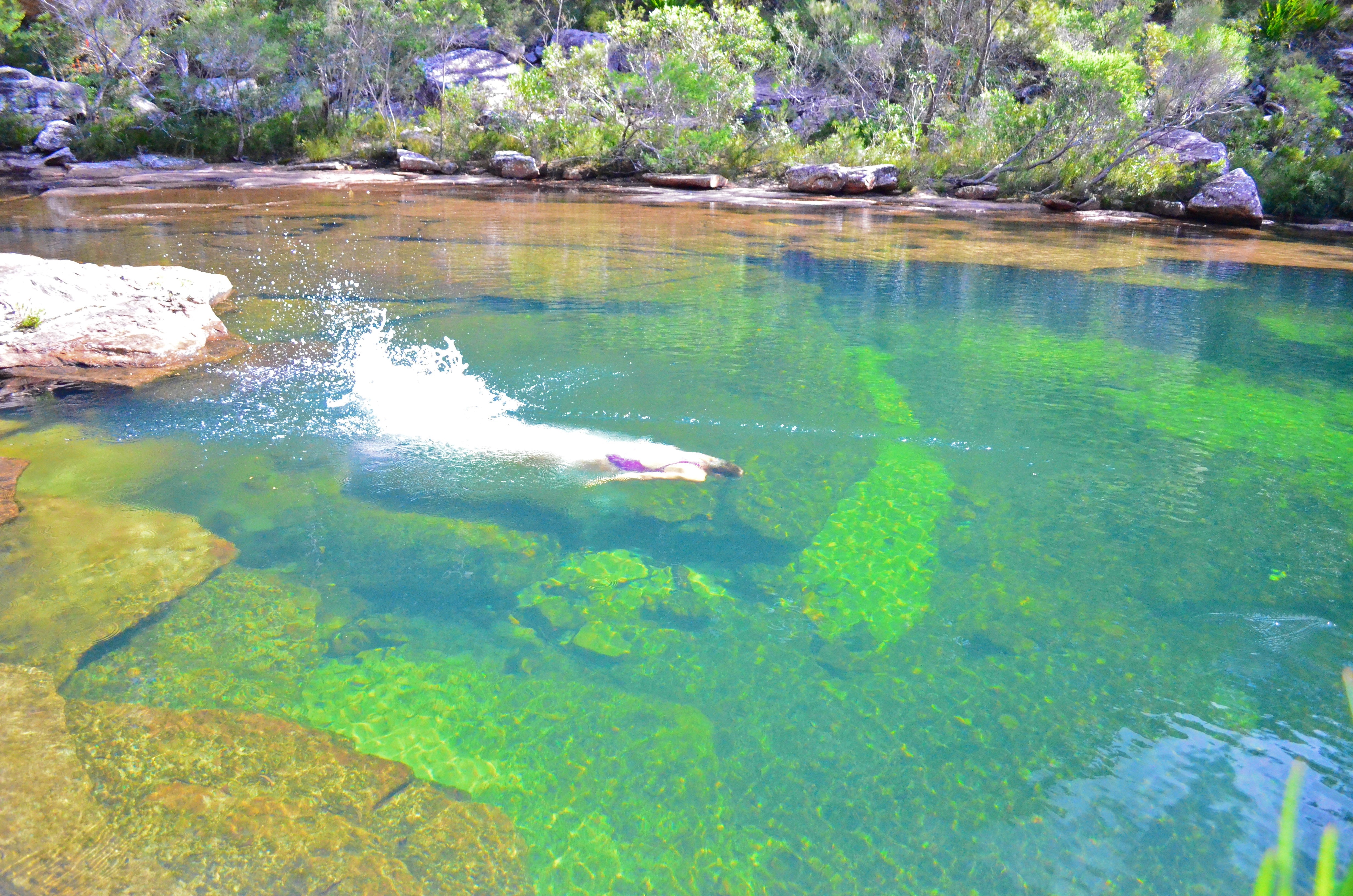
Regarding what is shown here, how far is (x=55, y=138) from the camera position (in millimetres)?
26281

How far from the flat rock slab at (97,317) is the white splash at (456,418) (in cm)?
145

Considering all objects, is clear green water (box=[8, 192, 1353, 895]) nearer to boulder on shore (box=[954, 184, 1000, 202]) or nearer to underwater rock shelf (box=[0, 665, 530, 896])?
underwater rock shelf (box=[0, 665, 530, 896])

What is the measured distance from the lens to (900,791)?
282 centimetres

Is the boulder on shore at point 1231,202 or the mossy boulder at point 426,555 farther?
the boulder on shore at point 1231,202

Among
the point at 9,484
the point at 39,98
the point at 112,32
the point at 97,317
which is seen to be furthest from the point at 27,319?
the point at 39,98

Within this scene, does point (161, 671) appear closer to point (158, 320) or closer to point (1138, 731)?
point (1138, 731)

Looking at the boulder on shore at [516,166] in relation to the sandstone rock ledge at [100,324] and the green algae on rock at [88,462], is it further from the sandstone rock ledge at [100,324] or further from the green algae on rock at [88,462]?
the green algae on rock at [88,462]

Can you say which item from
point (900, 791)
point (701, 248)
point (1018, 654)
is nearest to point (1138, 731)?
point (1018, 654)

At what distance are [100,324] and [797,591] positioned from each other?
6242 mm

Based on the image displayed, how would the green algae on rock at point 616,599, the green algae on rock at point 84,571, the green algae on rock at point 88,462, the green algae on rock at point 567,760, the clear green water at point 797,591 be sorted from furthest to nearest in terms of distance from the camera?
the green algae on rock at point 88,462 → the green algae on rock at point 616,599 → the green algae on rock at point 84,571 → the clear green water at point 797,591 → the green algae on rock at point 567,760

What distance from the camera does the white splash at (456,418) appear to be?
5.26 meters

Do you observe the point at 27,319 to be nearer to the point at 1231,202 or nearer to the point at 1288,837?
the point at 1288,837

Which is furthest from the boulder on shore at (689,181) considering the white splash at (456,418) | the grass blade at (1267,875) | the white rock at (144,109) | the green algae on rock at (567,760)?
the grass blade at (1267,875)

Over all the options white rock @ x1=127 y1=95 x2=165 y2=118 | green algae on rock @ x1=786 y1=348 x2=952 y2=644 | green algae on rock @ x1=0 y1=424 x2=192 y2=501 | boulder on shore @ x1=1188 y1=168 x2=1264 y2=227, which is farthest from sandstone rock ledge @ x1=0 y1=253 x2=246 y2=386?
white rock @ x1=127 y1=95 x2=165 y2=118
